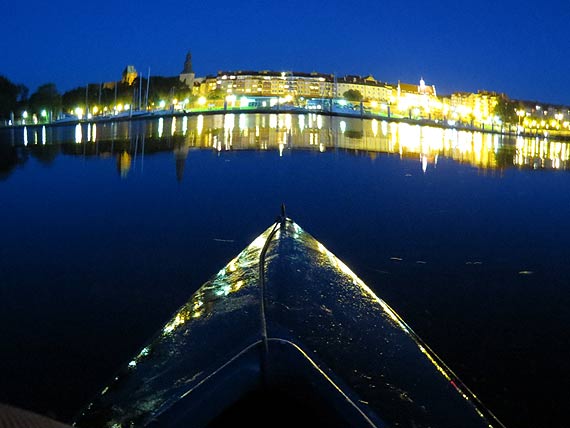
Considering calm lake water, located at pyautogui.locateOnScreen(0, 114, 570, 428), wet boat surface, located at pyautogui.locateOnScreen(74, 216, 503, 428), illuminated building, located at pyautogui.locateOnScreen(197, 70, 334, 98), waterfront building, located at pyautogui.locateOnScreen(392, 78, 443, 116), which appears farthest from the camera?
illuminated building, located at pyautogui.locateOnScreen(197, 70, 334, 98)

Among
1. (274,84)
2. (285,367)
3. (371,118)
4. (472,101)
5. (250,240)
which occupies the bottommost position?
(250,240)

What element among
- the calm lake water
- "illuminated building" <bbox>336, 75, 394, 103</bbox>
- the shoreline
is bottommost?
the calm lake water

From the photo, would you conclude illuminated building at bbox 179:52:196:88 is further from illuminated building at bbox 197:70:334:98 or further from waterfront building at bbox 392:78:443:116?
waterfront building at bbox 392:78:443:116

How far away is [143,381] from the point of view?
7.34 ft

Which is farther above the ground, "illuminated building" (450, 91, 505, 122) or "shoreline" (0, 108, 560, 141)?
"illuminated building" (450, 91, 505, 122)

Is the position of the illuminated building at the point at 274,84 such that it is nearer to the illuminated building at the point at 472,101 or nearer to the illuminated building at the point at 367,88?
the illuminated building at the point at 367,88

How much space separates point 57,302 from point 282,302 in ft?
7.37

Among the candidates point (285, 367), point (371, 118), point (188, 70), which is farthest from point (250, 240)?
point (188, 70)

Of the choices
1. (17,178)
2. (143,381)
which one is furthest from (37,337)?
(17,178)

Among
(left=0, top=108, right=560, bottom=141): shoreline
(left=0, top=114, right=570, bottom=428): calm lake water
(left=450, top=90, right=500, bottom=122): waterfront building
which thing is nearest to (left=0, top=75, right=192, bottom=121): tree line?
(left=0, top=108, right=560, bottom=141): shoreline

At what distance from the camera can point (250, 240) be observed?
6.05m

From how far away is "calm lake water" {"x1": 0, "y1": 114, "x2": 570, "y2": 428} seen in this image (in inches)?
127

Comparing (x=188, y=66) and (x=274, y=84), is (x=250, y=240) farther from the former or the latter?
(x=274, y=84)

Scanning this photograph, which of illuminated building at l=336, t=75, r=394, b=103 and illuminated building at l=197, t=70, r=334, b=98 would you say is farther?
illuminated building at l=336, t=75, r=394, b=103
